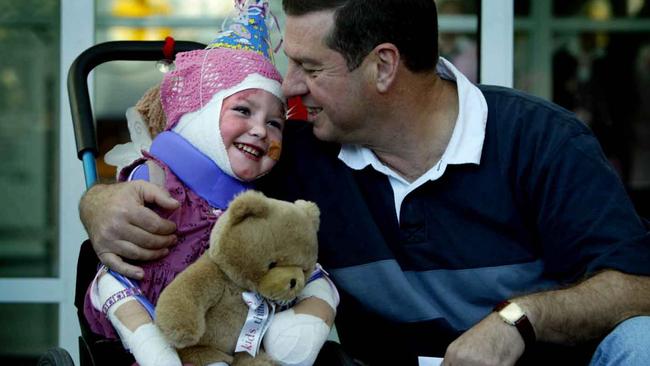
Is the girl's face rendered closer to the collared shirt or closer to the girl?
the girl

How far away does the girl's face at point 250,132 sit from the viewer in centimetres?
220

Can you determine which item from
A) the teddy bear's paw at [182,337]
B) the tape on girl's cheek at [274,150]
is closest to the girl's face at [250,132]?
the tape on girl's cheek at [274,150]

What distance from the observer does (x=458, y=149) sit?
2400 mm

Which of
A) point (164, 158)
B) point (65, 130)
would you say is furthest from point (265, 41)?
point (65, 130)

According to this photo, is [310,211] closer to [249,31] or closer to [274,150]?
[274,150]

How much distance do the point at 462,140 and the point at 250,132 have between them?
1.82 ft

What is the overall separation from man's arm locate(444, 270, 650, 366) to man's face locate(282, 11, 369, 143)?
64cm

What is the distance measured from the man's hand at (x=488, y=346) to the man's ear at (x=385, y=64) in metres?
0.68

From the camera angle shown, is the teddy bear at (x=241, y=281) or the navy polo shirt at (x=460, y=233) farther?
the navy polo shirt at (x=460, y=233)

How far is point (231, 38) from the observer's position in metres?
2.42

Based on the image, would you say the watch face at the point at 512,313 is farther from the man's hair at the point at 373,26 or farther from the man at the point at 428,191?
the man's hair at the point at 373,26

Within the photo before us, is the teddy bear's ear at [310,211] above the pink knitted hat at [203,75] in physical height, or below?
below

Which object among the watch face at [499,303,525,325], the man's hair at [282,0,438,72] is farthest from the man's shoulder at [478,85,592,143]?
the watch face at [499,303,525,325]

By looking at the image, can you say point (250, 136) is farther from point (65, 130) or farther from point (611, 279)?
point (65, 130)
